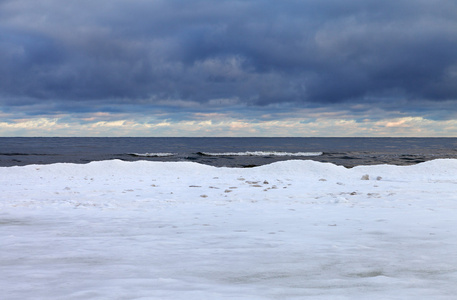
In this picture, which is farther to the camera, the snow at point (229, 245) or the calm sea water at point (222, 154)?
the calm sea water at point (222, 154)

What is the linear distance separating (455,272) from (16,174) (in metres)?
15.7

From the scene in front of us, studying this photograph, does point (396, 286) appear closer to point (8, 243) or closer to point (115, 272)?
point (115, 272)

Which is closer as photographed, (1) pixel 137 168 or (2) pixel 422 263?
(2) pixel 422 263

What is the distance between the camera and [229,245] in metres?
4.06

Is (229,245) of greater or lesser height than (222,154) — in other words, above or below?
below

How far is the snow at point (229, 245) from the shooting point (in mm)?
2691

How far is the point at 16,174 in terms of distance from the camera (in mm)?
14492

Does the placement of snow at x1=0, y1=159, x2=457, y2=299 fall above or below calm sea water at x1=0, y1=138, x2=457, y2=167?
below

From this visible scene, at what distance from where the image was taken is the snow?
106 inches

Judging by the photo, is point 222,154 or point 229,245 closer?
point 229,245

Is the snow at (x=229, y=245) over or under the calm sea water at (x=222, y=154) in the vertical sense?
under

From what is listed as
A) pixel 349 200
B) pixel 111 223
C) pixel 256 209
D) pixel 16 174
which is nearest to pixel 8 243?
pixel 111 223

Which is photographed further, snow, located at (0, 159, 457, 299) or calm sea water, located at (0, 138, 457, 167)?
calm sea water, located at (0, 138, 457, 167)

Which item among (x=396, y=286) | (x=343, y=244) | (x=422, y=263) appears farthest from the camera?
(x=343, y=244)
